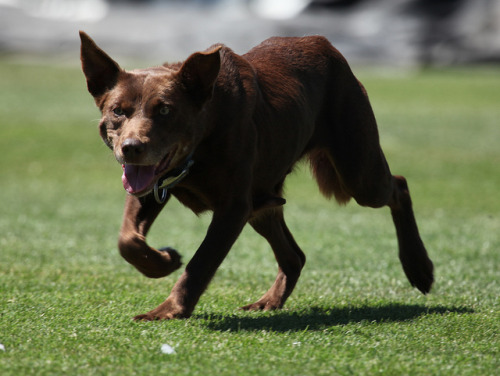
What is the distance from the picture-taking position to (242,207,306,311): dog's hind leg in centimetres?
557

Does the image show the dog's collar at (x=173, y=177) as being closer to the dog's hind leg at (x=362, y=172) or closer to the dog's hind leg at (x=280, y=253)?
the dog's hind leg at (x=280, y=253)

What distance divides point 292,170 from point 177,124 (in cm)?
146

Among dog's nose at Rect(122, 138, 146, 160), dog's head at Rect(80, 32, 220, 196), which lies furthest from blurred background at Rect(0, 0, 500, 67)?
dog's nose at Rect(122, 138, 146, 160)

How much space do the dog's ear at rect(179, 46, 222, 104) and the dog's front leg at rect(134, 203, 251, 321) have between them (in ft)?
2.15

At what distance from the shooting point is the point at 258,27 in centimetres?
3688

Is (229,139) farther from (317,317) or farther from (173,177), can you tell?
(317,317)

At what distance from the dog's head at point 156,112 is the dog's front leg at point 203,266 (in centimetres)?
42

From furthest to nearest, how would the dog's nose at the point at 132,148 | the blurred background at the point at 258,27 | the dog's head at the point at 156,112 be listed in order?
the blurred background at the point at 258,27, the dog's head at the point at 156,112, the dog's nose at the point at 132,148

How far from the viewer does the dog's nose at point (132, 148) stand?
4.28m

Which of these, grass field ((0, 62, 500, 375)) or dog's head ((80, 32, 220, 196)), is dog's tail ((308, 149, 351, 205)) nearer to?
grass field ((0, 62, 500, 375))

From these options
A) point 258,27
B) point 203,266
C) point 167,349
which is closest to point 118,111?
point 203,266

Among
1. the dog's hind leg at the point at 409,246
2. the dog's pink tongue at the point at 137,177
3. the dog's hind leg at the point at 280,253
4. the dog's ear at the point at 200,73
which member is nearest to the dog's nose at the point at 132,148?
the dog's pink tongue at the point at 137,177

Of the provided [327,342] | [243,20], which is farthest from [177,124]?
[243,20]

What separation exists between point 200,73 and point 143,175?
635 mm
